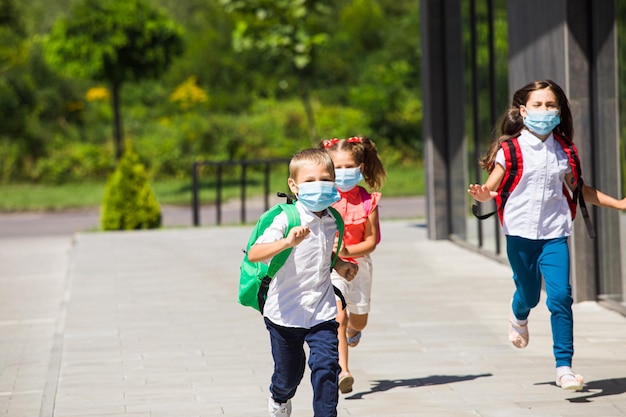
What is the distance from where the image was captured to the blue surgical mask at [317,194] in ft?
15.3

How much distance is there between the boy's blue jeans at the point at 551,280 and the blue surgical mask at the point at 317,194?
1536mm

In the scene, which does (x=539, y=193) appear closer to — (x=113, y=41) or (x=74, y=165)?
(x=113, y=41)

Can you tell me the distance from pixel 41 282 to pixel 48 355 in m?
4.73

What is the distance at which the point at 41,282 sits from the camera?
12891 mm

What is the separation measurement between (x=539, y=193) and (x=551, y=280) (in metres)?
0.44

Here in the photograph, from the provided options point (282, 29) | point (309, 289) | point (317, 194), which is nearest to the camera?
point (317, 194)

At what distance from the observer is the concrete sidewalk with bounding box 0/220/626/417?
5926 millimetres

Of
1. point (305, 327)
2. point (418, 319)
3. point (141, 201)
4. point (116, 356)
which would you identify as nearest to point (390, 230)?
point (141, 201)

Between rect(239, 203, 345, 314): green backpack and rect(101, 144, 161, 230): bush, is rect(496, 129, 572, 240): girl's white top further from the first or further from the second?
rect(101, 144, 161, 230): bush

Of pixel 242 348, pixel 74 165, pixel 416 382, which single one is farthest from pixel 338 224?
pixel 74 165

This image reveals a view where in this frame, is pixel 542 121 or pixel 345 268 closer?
pixel 345 268

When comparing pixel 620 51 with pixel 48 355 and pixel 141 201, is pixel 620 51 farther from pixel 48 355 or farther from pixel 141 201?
pixel 141 201

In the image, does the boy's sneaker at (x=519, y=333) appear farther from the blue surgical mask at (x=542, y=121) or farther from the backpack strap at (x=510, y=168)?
the blue surgical mask at (x=542, y=121)

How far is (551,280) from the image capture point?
5.74 metres
